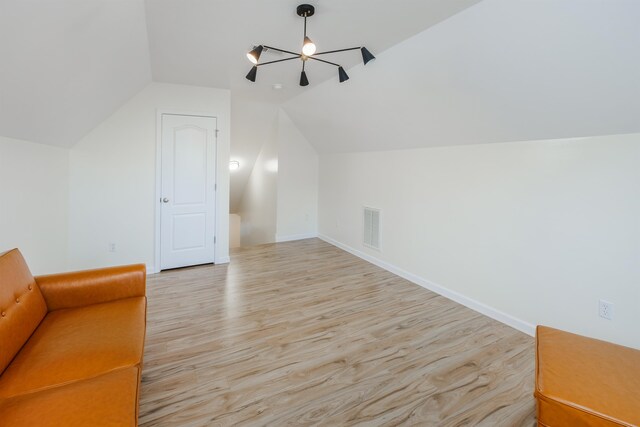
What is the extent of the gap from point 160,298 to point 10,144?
5.83ft

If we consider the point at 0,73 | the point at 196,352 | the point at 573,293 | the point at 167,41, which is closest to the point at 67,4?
the point at 0,73

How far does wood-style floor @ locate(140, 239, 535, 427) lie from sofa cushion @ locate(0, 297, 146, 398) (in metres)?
0.45

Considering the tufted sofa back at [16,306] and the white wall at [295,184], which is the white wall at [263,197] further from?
the tufted sofa back at [16,306]

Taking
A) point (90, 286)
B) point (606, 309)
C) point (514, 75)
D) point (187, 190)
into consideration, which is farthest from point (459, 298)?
point (187, 190)

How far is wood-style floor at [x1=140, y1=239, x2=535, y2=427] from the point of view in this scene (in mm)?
1670

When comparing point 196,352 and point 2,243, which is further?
point 196,352

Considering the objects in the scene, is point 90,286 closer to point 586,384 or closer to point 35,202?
point 35,202

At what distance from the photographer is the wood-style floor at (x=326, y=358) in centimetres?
167

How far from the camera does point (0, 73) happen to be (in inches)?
61.4

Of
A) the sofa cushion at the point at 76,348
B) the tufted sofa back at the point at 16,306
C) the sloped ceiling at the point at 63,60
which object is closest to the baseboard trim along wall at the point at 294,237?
the sloped ceiling at the point at 63,60

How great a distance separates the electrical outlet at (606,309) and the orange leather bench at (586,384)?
718 millimetres

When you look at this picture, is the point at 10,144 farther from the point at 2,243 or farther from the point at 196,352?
the point at 196,352

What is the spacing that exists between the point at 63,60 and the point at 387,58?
2457mm

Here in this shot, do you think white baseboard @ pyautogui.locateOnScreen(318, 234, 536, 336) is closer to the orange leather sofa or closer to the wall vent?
the wall vent
